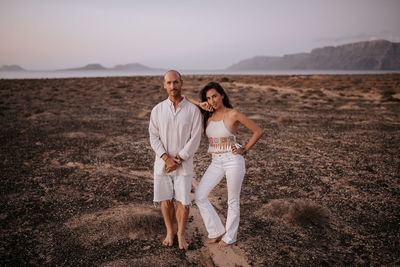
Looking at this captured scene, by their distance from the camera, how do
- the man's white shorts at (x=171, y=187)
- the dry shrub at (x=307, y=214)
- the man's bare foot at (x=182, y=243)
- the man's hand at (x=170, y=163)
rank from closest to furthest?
the man's hand at (x=170, y=163)
the man's white shorts at (x=171, y=187)
the man's bare foot at (x=182, y=243)
the dry shrub at (x=307, y=214)

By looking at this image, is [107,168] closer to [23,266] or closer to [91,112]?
[23,266]

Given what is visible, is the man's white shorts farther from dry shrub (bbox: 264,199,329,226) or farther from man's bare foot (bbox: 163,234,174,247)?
dry shrub (bbox: 264,199,329,226)

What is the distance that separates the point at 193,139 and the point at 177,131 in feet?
0.70

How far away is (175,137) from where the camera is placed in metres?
2.86

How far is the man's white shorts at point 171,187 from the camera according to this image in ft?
9.64

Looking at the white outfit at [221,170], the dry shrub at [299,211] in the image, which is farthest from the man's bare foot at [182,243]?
the dry shrub at [299,211]

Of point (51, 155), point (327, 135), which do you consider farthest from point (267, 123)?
point (51, 155)

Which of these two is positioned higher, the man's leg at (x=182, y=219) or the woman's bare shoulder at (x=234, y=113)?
the woman's bare shoulder at (x=234, y=113)

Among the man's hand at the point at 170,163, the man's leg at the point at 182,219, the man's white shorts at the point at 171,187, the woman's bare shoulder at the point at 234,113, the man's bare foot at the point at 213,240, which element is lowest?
the man's bare foot at the point at 213,240

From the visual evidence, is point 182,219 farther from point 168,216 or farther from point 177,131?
point 177,131

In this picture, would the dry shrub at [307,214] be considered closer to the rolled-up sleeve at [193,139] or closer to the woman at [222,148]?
the woman at [222,148]

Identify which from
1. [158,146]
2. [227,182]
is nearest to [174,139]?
[158,146]

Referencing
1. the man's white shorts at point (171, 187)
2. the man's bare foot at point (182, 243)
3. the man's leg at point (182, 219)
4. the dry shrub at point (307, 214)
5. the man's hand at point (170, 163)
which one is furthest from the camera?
the dry shrub at point (307, 214)

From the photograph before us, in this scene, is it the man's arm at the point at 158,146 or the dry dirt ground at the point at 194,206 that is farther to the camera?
the dry dirt ground at the point at 194,206
